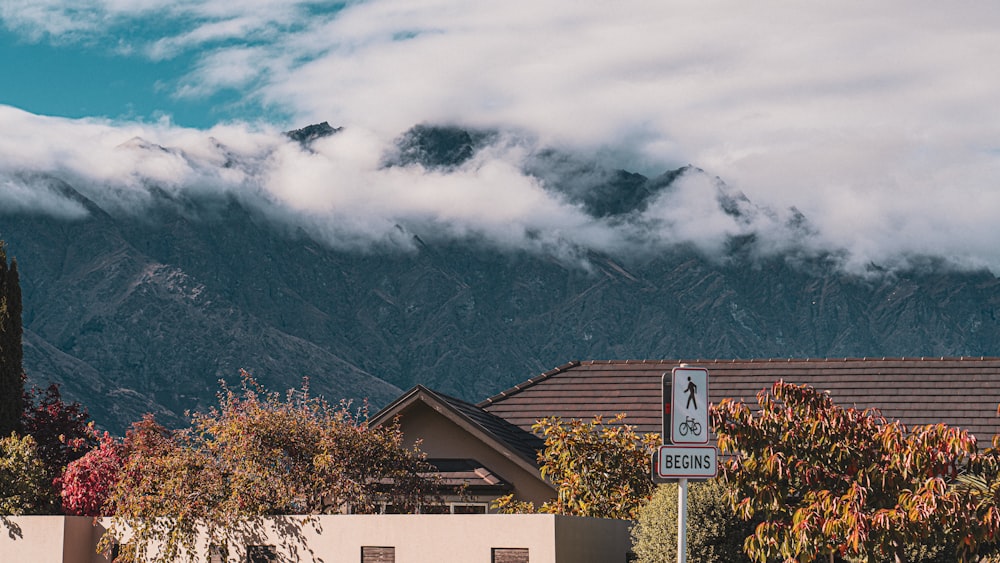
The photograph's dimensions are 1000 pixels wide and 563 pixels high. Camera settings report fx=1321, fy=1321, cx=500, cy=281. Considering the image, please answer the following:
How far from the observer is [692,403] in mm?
13125

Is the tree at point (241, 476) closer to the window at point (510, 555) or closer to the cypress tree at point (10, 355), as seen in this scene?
the window at point (510, 555)

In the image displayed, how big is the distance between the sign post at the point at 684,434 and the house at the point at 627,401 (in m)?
16.0

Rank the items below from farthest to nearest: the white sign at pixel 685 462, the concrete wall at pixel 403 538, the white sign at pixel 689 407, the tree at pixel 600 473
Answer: the tree at pixel 600 473 < the concrete wall at pixel 403 538 < the white sign at pixel 689 407 < the white sign at pixel 685 462

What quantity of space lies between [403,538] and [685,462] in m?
8.51

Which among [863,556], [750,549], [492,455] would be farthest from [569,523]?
[492,455]

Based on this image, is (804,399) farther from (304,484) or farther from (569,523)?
(304,484)

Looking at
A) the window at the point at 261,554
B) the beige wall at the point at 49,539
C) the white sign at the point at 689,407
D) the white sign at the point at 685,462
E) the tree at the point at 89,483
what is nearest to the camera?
the white sign at the point at 685,462

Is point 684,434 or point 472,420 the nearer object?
point 684,434

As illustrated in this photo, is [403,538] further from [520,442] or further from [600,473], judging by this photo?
[520,442]

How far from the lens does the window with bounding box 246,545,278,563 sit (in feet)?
69.7

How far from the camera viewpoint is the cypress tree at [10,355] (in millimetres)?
32875

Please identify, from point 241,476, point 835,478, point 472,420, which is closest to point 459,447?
point 472,420

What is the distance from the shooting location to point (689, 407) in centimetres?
1309

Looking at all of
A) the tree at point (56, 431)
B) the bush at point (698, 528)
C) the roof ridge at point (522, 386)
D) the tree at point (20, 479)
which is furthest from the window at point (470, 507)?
the tree at point (56, 431)
